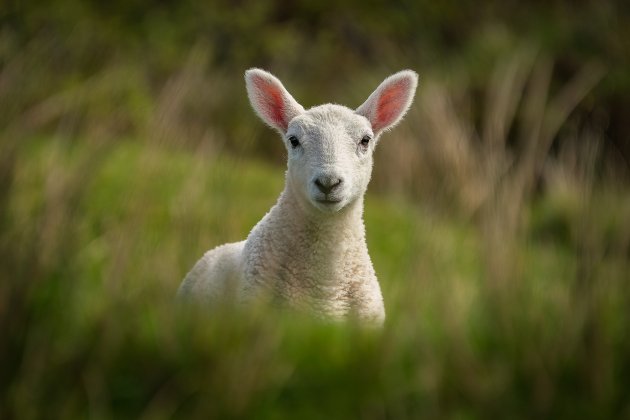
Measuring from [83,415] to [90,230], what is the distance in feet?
2.85

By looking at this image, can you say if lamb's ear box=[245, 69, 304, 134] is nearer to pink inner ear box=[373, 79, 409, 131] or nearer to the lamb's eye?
the lamb's eye

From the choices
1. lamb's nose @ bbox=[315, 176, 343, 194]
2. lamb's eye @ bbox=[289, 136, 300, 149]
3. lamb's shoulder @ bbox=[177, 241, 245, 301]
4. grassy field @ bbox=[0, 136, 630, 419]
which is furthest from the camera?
lamb's eye @ bbox=[289, 136, 300, 149]

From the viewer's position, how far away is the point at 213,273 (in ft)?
13.1

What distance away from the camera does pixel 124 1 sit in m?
19.3

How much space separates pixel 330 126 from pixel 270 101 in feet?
1.09

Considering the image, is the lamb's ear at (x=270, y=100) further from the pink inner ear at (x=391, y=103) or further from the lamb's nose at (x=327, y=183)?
the lamb's nose at (x=327, y=183)

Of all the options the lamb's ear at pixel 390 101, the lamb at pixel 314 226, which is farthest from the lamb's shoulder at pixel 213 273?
the lamb's ear at pixel 390 101

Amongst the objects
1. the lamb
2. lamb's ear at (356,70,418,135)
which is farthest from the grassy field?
lamb's ear at (356,70,418,135)

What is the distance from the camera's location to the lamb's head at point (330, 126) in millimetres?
3938

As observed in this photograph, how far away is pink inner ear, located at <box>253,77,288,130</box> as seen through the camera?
414cm

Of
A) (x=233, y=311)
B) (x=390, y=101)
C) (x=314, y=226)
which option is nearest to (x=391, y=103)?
(x=390, y=101)

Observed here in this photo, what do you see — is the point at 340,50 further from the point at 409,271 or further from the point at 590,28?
the point at 409,271

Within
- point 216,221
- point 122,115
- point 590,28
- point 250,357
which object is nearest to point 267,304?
point 216,221

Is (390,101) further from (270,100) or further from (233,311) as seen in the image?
(233,311)
